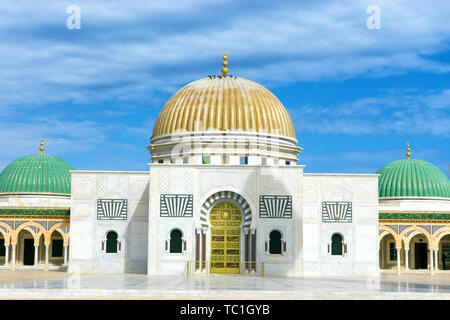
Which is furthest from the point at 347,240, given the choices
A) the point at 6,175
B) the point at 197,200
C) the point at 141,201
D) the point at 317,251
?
the point at 6,175

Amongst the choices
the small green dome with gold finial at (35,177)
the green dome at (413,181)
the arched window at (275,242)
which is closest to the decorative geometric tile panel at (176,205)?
the arched window at (275,242)

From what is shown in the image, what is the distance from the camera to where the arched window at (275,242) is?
86.1 feet

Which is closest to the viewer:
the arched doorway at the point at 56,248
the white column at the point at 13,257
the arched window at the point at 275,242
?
the arched window at the point at 275,242

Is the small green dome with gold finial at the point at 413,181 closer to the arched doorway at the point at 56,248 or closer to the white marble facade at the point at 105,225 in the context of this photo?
the white marble facade at the point at 105,225

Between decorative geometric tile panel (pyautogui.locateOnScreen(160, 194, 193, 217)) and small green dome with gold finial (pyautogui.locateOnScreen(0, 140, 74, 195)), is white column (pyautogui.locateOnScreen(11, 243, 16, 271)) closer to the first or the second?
small green dome with gold finial (pyautogui.locateOnScreen(0, 140, 74, 195))

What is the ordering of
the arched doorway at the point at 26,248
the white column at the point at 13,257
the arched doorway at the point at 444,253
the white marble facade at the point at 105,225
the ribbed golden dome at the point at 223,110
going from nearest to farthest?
the white marble facade at the point at 105,225 < the ribbed golden dome at the point at 223,110 < the white column at the point at 13,257 < the arched doorway at the point at 444,253 < the arched doorway at the point at 26,248

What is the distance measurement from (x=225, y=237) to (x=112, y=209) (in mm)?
5073

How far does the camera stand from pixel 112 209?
27.8 metres

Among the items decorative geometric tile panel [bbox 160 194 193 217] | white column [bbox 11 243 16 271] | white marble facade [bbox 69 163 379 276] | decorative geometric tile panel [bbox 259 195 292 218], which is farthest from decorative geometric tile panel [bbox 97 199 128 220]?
white column [bbox 11 243 16 271]

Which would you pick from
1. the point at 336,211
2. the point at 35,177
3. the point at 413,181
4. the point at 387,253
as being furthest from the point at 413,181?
the point at 35,177

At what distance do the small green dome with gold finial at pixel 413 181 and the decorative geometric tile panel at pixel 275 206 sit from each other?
1367cm
